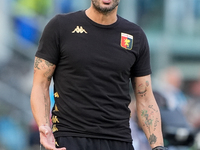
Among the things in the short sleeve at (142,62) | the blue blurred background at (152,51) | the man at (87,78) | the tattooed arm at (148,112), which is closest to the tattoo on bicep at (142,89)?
the tattooed arm at (148,112)

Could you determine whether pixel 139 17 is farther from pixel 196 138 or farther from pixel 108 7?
pixel 108 7

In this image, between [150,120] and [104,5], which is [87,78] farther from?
[150,120]

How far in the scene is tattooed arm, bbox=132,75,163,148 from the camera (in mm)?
4195

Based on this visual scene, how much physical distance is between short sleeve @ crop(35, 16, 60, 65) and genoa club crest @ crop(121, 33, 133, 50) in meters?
0.53

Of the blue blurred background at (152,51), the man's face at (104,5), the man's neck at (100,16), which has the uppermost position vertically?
the man's face at (104,5)

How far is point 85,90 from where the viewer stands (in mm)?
3822

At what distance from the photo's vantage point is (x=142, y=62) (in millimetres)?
4199

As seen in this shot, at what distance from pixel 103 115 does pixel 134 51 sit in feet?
1.97

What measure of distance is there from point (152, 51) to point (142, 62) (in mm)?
9215

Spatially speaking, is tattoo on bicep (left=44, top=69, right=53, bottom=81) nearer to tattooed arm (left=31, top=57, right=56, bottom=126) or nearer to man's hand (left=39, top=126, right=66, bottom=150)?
tattooed arm (left=31, top=57, right=56, bottom=126)

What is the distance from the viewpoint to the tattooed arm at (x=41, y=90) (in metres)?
3.81

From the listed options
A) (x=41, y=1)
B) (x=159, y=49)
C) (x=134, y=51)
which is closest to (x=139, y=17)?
(x=159, y=49)

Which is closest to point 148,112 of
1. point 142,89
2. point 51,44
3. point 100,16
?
point 142,89

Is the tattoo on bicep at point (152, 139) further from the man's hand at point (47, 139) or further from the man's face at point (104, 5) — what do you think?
the man's face at point (104, 5)
